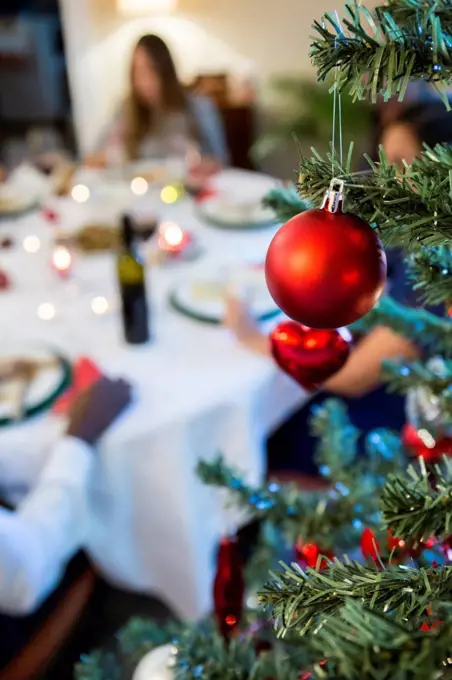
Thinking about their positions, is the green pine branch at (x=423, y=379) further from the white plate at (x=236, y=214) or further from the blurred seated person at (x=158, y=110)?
the blurred seated person at (x=158, y=110)

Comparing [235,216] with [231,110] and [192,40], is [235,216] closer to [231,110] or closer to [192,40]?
[231,110]

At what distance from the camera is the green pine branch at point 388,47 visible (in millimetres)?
362

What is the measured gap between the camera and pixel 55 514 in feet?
3.04

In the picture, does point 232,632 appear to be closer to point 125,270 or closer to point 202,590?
point 202,590

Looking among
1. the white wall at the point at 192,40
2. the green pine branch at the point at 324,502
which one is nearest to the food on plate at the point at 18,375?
the green pine branch at the point at 324,502

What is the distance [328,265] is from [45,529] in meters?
0.69

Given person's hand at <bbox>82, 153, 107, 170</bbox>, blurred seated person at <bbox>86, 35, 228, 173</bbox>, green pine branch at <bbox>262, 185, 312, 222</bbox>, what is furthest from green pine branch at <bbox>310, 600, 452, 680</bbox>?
blurred seated person at <bbox>86, 35, 228, 173</bbox>

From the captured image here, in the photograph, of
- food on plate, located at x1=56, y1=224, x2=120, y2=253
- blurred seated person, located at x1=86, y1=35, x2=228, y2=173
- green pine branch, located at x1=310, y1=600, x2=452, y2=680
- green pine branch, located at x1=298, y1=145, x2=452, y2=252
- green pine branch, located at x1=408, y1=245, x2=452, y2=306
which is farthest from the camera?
blurred seated person, located at x1=86, y1=35, x2=228, y2=173

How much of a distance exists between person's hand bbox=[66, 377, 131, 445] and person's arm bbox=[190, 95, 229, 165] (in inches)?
66.1

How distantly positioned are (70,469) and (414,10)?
0.76 meters

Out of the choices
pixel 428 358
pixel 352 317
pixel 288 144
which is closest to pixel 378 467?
pixel 428 358

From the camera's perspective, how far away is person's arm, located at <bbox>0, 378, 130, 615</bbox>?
0.87 metres

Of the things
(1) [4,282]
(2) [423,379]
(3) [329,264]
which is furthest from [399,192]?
(1) [4,282]

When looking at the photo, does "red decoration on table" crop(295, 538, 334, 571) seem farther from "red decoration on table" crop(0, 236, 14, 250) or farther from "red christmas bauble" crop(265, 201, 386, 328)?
"red decoration on table" crop(0, 236, 14, 250)
